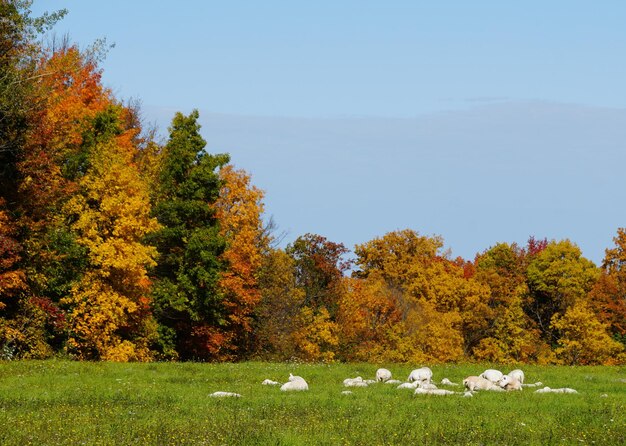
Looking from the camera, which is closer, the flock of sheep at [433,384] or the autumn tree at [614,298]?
the flock of sheep at [433,384]

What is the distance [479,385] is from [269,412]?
10.9 metres

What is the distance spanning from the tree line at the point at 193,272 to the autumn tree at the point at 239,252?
0.15 meters

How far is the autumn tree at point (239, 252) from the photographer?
66.6 m

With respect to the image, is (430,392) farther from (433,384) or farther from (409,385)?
(433,384)

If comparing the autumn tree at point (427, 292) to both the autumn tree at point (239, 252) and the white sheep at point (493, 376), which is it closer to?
the autumn tree at point (239, 252)

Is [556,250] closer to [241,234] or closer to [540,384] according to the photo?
[241,234]

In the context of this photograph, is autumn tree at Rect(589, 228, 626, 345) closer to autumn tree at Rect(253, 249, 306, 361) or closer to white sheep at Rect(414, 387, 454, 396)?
autumn tree at Rect(253, 249, 306, 361)

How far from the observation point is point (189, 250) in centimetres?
6331

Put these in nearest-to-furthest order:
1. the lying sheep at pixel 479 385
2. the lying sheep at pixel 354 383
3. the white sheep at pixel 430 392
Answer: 1. the white sheep at pixel 430 392
2. the lying sheep at pixel 479 385
3. the lying sheep at pixel 354 383

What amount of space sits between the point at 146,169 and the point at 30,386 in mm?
46576

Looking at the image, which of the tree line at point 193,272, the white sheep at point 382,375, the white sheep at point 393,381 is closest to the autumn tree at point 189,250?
the tree line at point 193,272

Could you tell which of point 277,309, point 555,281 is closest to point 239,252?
point 277,309

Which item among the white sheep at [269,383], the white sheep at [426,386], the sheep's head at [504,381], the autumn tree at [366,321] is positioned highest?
the autumn tree at [366,321]

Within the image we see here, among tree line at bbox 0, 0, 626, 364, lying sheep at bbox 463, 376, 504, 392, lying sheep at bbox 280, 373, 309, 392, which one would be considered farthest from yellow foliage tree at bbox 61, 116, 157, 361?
lying sheep at bbox 463, 376, 504, 392
